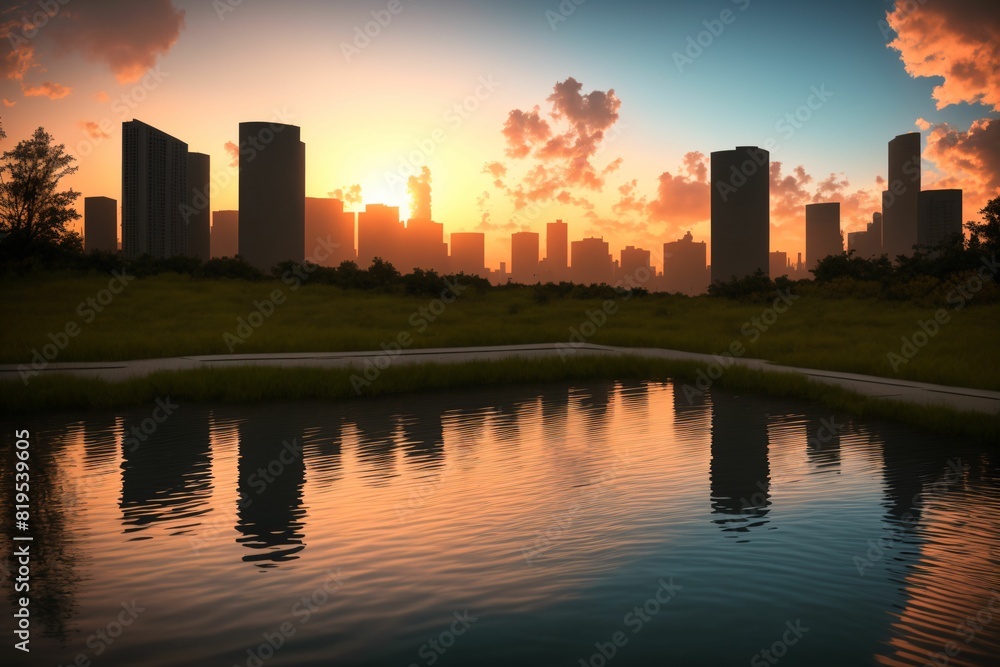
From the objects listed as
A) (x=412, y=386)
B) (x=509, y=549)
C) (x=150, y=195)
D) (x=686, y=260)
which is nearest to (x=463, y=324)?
(x=412, y=386)

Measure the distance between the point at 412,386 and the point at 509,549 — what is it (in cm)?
1098

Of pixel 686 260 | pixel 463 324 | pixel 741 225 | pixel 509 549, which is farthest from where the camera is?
pixel 686 260

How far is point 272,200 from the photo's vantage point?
10481 cm

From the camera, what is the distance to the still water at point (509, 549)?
5.01 meters

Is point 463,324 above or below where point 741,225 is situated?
below

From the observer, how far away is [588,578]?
598cm

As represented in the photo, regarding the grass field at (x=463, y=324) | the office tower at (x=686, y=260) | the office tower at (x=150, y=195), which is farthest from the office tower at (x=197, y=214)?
the office tower at (x=686, y=260)

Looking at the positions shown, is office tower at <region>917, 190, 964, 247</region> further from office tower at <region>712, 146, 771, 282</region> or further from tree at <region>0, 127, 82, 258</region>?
tree at <region>0, 127, 82, 258</region>

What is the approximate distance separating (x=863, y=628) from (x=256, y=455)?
796 cm

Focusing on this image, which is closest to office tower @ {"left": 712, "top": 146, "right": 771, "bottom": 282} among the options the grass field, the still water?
Result: the grass field

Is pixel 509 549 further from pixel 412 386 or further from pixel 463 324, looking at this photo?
pixel 463 324

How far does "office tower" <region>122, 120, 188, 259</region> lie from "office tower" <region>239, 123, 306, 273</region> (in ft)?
66.5

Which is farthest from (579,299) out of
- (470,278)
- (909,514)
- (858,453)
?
(909,514)

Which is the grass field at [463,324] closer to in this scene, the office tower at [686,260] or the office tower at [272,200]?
the office tower at [272,200]
